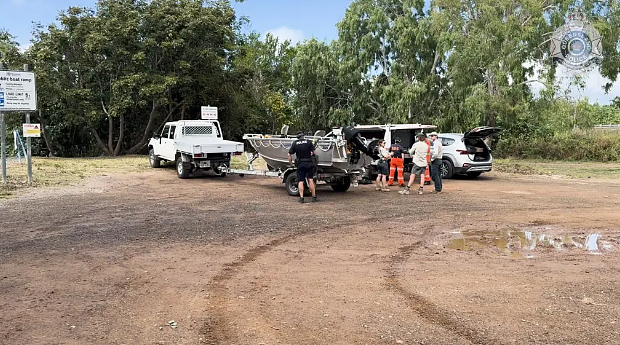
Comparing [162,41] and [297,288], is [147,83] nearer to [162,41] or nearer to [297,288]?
[162,41]

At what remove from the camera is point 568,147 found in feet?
89.7

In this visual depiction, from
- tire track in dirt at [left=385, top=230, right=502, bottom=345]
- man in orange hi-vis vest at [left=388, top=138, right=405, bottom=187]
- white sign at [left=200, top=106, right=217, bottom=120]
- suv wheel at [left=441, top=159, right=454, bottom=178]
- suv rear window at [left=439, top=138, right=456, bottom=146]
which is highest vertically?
white sign at [left=200, top=106, right=217, bottom=120]

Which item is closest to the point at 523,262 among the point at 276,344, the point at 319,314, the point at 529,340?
the point at 529,340

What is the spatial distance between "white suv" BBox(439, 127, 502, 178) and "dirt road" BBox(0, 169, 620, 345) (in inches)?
203

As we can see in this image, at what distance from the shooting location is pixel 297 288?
532cm

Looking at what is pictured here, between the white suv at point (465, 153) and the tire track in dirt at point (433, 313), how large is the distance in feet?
35.8

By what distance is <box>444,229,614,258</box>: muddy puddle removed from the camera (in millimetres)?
7039

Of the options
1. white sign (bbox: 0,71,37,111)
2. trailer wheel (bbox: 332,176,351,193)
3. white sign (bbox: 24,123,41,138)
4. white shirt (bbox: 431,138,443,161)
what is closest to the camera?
trailer wheel (bbox: 332,176,351,193)

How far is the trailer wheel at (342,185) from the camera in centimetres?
1326

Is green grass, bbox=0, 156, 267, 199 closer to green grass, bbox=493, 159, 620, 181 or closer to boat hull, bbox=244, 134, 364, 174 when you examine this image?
boat hull, bbox=244, 134, 364, 174

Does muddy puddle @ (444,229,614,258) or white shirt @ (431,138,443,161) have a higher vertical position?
white shirt @ (431,138,443,161)

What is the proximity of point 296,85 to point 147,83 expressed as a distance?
30.8ft

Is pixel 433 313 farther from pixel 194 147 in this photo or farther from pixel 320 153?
pixel 194 147

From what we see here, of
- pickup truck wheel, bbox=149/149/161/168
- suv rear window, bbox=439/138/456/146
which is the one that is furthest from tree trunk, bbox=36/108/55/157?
suv rear window, bbox=439/138/456/146
